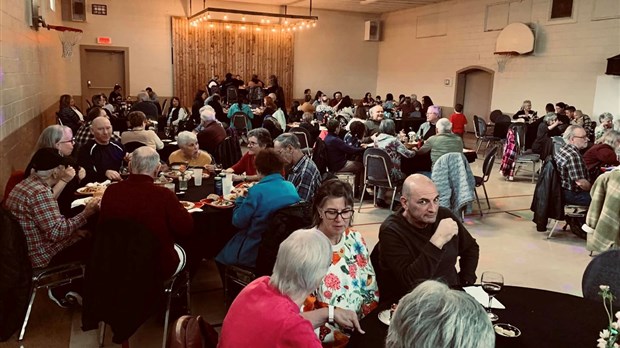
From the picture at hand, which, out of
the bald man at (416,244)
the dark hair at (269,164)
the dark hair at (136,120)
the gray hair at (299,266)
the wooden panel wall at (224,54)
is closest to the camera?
the gray hair at (299,266)

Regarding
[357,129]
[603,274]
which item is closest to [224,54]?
[357,129]

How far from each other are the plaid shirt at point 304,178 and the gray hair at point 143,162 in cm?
135

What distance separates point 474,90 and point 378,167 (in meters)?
10.0

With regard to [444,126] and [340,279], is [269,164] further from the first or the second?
[444,126]

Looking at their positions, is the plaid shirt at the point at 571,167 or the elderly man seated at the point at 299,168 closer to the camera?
the elderly man seated at the point at 299,168

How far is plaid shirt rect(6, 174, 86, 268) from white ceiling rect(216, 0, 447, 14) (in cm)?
1423

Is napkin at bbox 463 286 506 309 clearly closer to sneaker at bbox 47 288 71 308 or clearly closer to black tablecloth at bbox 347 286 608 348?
black tablecloth at bbox 347 286 608 348

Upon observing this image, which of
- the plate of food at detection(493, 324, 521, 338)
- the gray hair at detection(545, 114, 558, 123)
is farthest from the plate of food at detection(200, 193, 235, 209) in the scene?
the gray hair at detection(545, 114, 558, 123)

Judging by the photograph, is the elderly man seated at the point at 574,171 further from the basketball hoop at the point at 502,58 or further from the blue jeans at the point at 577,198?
the basketball hoop at the point at 502,58

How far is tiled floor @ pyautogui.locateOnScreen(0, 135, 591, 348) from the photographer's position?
3.33 m

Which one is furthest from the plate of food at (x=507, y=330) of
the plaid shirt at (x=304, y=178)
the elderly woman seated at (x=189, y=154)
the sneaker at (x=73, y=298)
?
the elderly woman seated at (x=189, y=154)

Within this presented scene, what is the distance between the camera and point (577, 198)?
5488 mm

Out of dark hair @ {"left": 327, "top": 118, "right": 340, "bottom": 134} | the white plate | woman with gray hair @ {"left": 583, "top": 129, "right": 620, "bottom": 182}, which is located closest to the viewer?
the white plate

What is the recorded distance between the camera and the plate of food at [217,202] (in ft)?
12.1
